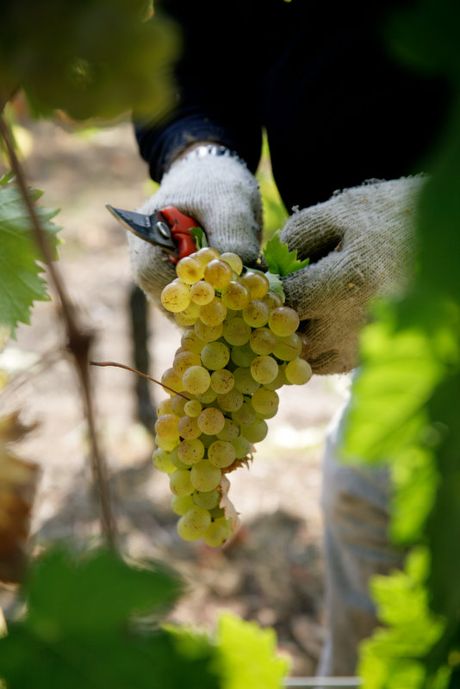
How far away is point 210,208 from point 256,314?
1.13 feet

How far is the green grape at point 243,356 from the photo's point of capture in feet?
2.34

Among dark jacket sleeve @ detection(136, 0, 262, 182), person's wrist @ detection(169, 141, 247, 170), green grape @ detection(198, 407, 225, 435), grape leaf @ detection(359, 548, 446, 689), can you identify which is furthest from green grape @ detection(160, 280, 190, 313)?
dark jacket sleeve @ detection(136, 0, 262, 182)

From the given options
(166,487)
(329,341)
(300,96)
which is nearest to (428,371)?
(329,341)

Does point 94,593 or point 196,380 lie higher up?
point 196,380

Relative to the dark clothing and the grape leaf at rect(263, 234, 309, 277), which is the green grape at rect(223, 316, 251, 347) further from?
the dark clothing

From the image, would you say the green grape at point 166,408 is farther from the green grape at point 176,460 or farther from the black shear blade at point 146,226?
the black shear blade at point 146,226

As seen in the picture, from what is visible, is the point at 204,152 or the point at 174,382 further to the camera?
the point at 204,152

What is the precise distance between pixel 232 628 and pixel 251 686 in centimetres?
6

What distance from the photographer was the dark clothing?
109 centimetres

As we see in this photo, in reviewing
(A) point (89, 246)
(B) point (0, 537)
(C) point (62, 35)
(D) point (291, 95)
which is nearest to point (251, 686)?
(B) point (0, 537)

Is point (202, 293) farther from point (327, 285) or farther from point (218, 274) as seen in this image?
point (327, 285)

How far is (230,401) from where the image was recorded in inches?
27.6

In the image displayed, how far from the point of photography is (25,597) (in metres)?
0.34

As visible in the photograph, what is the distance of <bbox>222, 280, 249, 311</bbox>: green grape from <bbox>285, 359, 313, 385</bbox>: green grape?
8 centimetres
